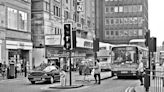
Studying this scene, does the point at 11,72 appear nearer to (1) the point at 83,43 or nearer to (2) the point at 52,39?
(2) the point at 52,39

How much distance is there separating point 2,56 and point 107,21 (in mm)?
60197

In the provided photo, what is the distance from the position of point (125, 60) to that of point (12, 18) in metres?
17.6

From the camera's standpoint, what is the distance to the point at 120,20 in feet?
317

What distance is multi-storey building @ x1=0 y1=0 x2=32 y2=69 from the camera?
4031 centimetres

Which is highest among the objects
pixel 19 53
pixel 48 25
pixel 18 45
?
pixel 48 25

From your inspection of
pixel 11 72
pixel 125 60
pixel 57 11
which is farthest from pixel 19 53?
pixel 125 60

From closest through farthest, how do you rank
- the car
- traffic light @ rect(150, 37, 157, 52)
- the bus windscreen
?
traffic light @ rect(150, 37, 157, 52) → the car → the bus windscreen

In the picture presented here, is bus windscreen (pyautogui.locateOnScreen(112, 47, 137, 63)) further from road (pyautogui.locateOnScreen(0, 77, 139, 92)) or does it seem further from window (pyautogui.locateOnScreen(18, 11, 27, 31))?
window (pyautogui.locateOnScreen(18, 11, 27, 31))

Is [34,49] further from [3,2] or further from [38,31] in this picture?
[3,2]

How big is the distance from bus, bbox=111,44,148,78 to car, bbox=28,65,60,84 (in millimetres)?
A: 6038

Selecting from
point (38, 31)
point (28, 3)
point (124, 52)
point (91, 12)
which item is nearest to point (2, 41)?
point (28, 3)

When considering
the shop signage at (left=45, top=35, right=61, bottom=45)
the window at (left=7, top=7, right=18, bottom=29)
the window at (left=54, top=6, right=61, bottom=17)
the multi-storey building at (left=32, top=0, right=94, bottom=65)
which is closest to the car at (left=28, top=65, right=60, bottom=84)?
the window at (left=7, top=7, right=18, bottom=29)

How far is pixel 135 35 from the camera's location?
314ft

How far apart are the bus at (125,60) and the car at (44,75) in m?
6.04
